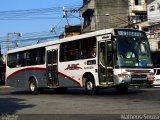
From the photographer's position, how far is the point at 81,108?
17172mm

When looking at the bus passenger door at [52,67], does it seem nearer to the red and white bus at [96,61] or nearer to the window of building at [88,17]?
the red and white bus at [96,61]

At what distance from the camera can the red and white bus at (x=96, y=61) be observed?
74.6 ft

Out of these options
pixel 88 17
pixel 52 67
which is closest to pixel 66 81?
pixel 52 67

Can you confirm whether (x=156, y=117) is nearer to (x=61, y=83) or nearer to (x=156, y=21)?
(x=61, y=83)

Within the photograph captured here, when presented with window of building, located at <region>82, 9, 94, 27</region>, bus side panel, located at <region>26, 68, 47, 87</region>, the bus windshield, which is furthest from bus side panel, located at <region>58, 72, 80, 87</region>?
window of building, located at <region>82, 9, 94, 27</region>

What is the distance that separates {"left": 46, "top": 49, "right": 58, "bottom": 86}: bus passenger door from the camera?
1074 inches

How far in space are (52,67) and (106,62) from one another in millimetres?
5411

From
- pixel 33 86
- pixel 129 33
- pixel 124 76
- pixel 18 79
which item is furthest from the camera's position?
pixel 18 79

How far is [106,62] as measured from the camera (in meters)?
23.0

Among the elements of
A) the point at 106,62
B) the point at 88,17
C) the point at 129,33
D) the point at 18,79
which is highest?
the point at 88,17

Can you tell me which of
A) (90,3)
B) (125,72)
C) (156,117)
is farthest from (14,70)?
(90,3)

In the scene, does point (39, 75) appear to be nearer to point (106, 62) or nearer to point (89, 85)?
point (89, 85)

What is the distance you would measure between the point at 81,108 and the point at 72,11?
47.9m

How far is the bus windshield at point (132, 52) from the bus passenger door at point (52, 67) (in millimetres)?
5544
